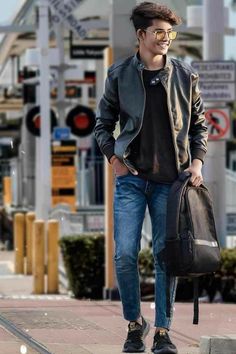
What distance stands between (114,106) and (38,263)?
34.6 ft

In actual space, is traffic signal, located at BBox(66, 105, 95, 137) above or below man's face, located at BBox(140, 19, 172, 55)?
above

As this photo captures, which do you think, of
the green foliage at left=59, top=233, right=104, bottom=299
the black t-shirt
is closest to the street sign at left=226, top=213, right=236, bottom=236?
the green foliage at left=59, top=233, right=104, bottom=299

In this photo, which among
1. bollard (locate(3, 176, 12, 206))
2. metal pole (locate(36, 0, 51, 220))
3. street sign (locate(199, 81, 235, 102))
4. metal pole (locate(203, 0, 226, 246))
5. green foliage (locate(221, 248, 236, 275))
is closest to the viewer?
green foliage (locate(221, 248, 236, 275))

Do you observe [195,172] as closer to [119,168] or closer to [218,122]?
[119,168]

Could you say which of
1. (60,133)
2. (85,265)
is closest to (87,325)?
(85,265)

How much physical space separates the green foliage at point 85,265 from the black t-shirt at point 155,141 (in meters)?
8.30

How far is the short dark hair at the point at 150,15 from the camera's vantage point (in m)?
7.46

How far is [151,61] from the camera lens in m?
7.51

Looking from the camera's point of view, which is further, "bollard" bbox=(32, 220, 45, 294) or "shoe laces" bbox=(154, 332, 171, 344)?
"bollard" bbox=(32, 220, 45, 294)

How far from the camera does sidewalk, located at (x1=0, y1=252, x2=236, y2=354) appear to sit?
27.0 ft

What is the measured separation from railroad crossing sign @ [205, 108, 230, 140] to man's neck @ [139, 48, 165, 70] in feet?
26.7

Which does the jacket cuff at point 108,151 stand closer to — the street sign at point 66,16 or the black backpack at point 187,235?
the black backpack at point 187,235

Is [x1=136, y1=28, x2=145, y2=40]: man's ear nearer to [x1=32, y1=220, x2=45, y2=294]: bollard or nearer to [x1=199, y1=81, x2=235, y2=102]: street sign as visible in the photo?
[x1=199, y1=81, x2=235, y2=102]: street sign

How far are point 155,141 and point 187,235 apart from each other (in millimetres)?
542
